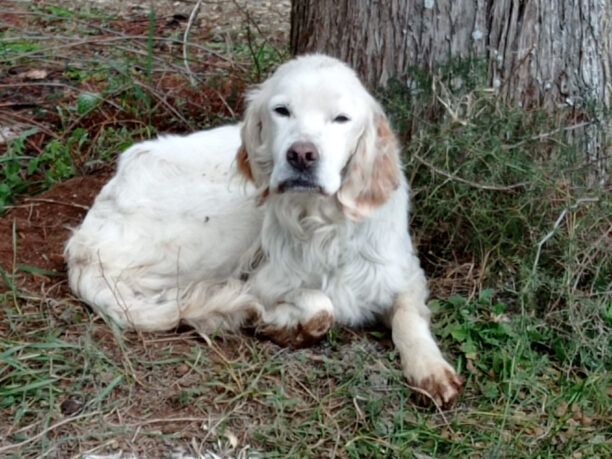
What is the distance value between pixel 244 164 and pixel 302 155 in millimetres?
572

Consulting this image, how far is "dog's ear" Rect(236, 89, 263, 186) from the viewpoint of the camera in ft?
12.6

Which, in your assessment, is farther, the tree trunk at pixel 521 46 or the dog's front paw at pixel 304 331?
the tree trunk at pixel 521 46

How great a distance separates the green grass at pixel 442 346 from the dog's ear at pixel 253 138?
614 millimetres

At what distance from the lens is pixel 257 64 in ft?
17.5

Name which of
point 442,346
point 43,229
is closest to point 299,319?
point 442,346

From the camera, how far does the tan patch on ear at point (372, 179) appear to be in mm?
3695

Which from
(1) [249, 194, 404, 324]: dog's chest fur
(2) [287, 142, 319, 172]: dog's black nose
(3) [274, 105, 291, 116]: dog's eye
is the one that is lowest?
(1) [249, 194, 404, 324]: dog's chest fur

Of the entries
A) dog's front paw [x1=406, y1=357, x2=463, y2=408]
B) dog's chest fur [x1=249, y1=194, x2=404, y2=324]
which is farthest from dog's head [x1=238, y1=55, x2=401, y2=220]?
dog's front paw [x1=406, y1=357, x2=463, y2=408]

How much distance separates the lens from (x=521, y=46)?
427cm

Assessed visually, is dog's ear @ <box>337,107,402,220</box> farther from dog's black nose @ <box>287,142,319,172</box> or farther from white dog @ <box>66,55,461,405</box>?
dog's black nose @ <box>287,142,319,172</box>

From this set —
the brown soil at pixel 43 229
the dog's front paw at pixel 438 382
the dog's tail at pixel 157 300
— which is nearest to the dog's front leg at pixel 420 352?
the dog's front paw at pixel 438 382

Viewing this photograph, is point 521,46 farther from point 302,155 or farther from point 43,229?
point 43,229

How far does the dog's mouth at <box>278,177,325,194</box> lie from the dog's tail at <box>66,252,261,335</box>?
58cm

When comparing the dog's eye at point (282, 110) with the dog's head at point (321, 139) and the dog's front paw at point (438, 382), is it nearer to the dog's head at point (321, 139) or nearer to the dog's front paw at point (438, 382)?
the dog's head at point (321, 139)
